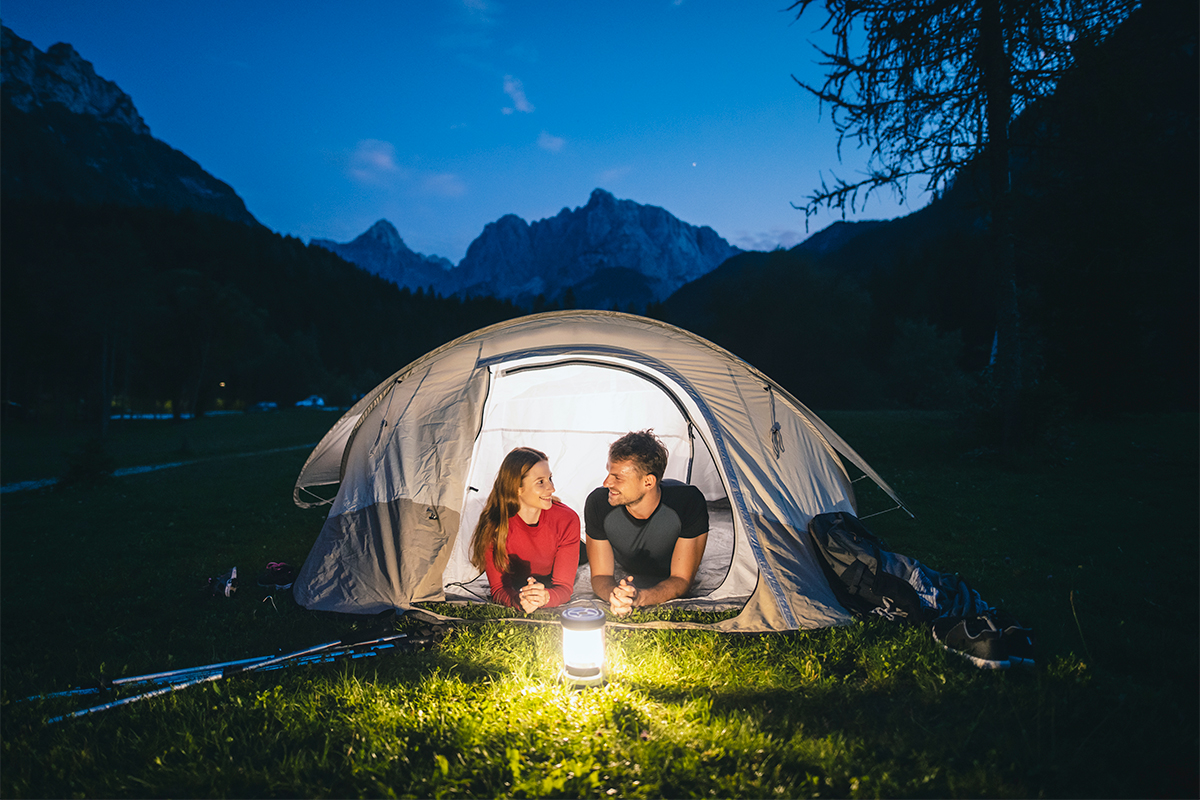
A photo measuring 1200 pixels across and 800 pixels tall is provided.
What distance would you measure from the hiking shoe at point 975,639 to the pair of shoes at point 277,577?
5.06 m

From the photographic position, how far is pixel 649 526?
15.1 ft

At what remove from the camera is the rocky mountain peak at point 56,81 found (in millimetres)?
159500

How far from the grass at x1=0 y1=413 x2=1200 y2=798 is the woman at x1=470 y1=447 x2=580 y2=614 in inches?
16.8

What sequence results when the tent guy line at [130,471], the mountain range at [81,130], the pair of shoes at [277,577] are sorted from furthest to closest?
1. the mountain range at [81,130]
2. the tent guy line at [130,471]
3. the pair of shoes at [277,577]

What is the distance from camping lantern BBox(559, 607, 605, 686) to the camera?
303 cm

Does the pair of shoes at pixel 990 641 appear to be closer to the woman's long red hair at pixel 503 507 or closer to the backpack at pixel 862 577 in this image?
the backpack at pixel 862 577

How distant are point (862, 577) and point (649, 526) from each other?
1.59m

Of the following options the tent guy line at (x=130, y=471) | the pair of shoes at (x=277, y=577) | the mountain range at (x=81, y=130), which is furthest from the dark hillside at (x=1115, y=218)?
the mountain range at (x=81, y=130)

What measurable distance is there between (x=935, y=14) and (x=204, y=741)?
1248 cm

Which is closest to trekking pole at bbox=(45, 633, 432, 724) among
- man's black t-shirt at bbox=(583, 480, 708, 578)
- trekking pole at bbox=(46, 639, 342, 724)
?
trekking pole at bbox=(46, 639, 342, 724)

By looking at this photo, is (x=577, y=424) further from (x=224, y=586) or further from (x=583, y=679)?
(x=583, y=679)

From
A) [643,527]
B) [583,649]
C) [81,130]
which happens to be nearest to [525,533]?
[643,527]

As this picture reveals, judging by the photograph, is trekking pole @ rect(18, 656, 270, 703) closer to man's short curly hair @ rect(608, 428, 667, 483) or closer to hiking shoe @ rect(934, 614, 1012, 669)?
man's short curly hair @ rect(608, 428, 667, 483)

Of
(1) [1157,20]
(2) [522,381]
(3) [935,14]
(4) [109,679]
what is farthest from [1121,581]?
(1) [1157,20]
